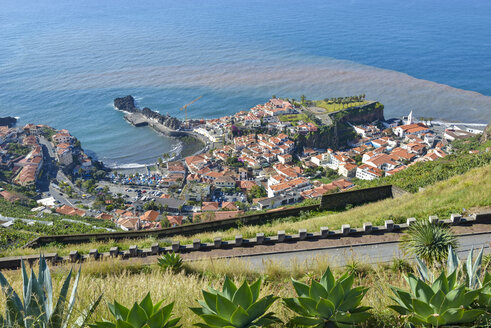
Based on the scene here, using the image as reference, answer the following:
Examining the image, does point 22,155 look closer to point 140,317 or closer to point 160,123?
point 160,123

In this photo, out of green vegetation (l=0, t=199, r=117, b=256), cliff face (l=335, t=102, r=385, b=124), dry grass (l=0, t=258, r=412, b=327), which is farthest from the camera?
cliff face (l=335, t=102, r=385, b=124)

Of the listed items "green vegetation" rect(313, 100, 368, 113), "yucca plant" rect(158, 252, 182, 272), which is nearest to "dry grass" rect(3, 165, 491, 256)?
"yucca plant" rect(158, 252, 182, 272)

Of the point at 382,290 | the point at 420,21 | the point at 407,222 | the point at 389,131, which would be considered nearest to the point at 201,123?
the point at 389,131

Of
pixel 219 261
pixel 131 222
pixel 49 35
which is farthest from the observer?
pixel 49 35

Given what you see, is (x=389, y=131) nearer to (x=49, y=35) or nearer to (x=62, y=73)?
(x=62, y=73)

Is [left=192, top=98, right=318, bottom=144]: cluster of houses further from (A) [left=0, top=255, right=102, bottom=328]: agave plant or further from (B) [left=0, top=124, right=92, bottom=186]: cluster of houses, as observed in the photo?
(A) [left=0, top=255, right=102, bottom=328]: agave plant

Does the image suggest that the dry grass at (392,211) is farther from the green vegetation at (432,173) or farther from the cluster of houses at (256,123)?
the cluster of houses at (256,123)

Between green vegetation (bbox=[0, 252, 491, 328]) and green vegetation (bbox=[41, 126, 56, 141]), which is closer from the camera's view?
green vegetation (bbox=[0, 252, 491, 328])
